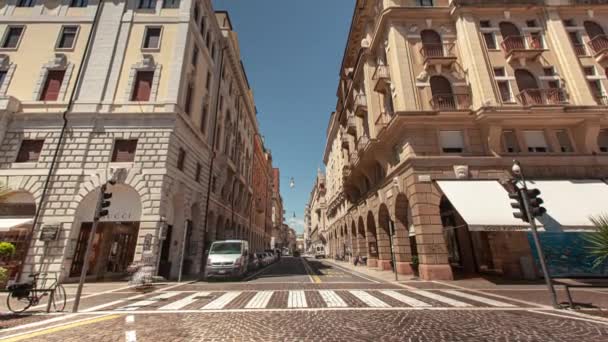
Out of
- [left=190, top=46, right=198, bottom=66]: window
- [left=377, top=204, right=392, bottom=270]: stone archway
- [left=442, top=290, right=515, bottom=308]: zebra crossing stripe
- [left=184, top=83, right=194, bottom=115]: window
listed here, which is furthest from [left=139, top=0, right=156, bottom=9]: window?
[left=442, top=290, right=515, bottom=308]: zebra crossing stripe

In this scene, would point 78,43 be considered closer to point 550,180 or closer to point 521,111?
point 521,111

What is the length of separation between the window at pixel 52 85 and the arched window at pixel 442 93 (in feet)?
83.4

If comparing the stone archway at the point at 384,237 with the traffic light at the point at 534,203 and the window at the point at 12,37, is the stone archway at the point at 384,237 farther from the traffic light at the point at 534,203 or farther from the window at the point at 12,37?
the window at the point at 12,37

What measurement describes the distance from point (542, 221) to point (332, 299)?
11.9m

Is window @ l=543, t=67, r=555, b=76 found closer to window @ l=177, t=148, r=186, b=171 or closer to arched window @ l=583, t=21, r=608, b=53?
arched window @ l=583, t=21, r=608, b=53

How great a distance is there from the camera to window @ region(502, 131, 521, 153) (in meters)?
15.2

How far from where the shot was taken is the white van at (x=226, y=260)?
14539mm

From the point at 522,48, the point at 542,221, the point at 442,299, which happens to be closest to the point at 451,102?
the point at 522,48

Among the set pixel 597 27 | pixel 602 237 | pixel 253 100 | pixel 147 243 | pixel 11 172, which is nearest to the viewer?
pixel 602 237

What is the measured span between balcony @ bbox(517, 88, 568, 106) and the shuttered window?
24753mm

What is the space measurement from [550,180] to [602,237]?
8.05 meters

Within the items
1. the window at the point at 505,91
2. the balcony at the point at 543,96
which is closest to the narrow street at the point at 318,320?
the balcony at the point at 543,96

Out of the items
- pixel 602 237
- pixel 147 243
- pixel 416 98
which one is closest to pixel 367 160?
pixel 416 98

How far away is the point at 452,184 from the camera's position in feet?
46.1
